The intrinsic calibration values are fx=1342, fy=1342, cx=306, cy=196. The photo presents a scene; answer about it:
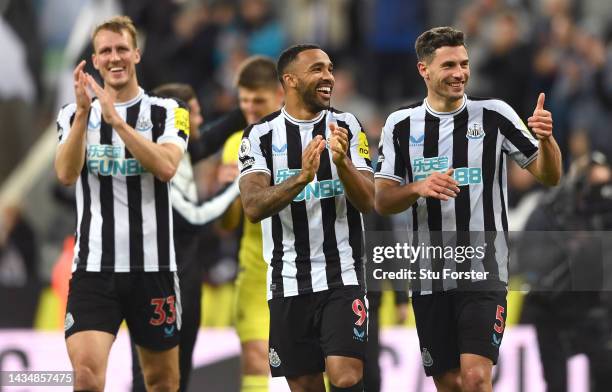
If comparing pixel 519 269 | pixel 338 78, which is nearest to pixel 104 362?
pixel 519 269

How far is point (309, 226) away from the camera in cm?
687

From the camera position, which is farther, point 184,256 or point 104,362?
point 184,256

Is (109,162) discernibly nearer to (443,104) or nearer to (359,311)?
(359,311)

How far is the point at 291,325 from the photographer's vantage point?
684 centimetres

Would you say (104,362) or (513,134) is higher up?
(513,134)

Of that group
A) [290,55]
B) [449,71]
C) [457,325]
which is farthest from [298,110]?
[457,325]

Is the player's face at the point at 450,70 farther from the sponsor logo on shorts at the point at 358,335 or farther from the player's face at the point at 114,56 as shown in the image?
the player's face at the point at 114,56

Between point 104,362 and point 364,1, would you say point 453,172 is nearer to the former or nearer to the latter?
point 104,362

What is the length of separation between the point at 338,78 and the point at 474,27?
1478 millimetres

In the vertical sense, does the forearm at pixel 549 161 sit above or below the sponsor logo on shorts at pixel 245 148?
below

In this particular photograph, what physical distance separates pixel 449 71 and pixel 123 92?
1.79 m

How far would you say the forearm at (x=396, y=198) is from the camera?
675 centimetres

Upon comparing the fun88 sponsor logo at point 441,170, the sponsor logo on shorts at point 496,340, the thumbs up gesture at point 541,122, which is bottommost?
the sponsor logo on shorts at point 496,340
